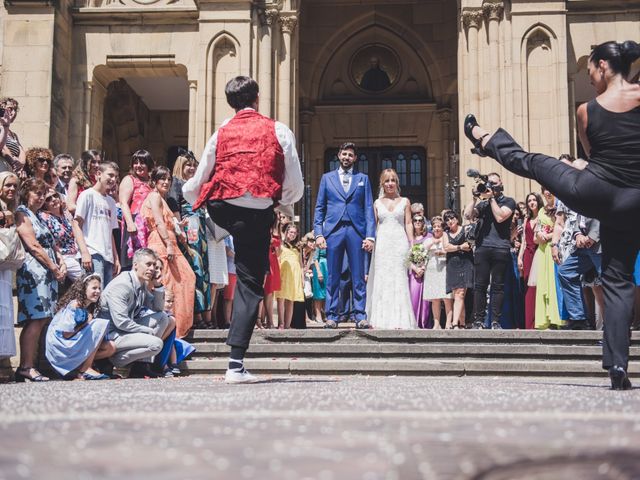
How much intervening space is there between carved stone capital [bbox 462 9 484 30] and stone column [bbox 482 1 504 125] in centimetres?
12

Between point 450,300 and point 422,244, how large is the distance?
907mm

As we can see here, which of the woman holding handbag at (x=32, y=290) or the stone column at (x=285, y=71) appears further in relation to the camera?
the stone column at (x=285, y=71)

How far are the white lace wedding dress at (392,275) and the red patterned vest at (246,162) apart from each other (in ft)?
14.4

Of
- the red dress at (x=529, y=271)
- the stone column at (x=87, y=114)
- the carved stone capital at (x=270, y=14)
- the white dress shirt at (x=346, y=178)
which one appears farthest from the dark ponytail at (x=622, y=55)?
the stone column at (x=87, y=114)

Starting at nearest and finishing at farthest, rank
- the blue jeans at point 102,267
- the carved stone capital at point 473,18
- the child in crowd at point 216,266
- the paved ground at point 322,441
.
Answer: the paved ground at point 322,441
the blue jeans at point 102,267
the child in crowd at point 216,266
the carved stone capital at point 473,18

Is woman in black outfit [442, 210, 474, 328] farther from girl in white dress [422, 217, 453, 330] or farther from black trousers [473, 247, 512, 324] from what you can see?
black trousers [473, 247, 512, 324]

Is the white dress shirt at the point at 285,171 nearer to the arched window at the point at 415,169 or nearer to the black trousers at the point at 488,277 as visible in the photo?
the black trousers at the point at 488,277

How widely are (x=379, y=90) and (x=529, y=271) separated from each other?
11738 mm

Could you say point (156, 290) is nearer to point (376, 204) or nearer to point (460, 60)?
point (376, 204)

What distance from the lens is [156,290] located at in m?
7.69

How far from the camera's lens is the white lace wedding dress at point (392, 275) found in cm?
977

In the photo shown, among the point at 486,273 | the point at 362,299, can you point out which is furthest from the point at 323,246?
the point at 486,273

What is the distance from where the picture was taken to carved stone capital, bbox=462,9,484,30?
15.7m

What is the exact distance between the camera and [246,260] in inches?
212
